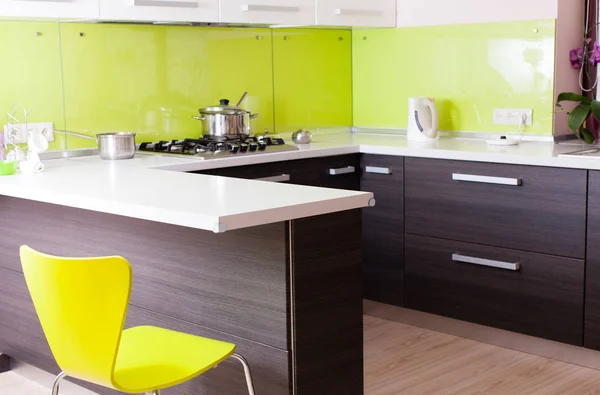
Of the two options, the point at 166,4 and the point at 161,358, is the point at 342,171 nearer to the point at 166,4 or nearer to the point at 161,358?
the point at 166,4

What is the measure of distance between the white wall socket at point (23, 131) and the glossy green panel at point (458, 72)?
1806mm

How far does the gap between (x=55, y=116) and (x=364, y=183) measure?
1421mm

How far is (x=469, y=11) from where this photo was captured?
3957 mm

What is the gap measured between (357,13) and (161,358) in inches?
102

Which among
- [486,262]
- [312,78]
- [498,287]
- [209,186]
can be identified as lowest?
[498,287]

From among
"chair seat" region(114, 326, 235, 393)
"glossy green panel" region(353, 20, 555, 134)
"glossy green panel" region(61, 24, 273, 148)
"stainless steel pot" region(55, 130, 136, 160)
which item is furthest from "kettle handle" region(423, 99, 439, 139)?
"chair seat" region(114, 326, 235, 393)

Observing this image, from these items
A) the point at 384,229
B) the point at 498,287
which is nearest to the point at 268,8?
the point at 384,229

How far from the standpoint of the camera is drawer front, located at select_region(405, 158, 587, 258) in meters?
3.11

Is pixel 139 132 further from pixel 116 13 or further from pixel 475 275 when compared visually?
pixel 475 275

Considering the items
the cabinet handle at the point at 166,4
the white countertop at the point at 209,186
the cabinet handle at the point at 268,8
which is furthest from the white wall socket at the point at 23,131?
the cabinet handle at the point at 268,8

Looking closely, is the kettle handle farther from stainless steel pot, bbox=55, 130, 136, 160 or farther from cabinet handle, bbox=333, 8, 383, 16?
stainless steel pot, bbox=55, 130, 136, 160

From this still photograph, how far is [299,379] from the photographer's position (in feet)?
6.79

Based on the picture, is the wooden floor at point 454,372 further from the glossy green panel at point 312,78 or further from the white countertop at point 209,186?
the glossy green panel at point 312,78

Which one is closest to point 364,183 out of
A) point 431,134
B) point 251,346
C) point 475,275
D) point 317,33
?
point 431,134
